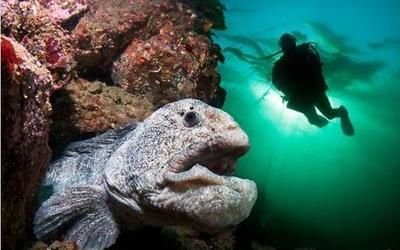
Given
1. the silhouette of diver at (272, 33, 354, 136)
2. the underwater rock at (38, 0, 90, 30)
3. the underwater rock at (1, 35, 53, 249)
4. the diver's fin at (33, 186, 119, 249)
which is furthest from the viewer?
the silhouette of diver at (272, 33, 354, 136)

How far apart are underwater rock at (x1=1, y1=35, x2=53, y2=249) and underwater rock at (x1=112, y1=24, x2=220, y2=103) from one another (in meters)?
2.33

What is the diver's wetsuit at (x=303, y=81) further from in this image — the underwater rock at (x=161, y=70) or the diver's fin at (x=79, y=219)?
the diver's fin at (x=79, y=219)

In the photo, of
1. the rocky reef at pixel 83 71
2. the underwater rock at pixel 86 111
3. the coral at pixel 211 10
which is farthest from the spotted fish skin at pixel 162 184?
the coral at pixel 211 10

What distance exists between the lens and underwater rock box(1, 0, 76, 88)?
2949 millimetres

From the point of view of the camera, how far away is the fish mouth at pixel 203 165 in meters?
2.45

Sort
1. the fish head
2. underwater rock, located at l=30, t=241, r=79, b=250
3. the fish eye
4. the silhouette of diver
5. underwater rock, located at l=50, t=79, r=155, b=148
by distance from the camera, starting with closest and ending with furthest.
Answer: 1. the fish head
2. underwater rock, located at l=30, t=241, r=79, b=250
3. the fish eye
4. underwater rock, located at l=50, t=79, r=155, b=148
5. the silhouette of diver

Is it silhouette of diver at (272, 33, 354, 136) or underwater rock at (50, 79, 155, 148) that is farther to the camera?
silhouette of diver at (272, 33, 354, 136)

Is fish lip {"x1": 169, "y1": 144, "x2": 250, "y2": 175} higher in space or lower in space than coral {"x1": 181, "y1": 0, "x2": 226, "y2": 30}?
lower

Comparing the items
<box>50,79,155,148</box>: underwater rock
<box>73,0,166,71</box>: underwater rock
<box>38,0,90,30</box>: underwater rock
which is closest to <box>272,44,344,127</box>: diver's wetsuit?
<box>73,0,166,71</box>: underwater rock

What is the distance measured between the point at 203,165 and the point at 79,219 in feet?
3.95

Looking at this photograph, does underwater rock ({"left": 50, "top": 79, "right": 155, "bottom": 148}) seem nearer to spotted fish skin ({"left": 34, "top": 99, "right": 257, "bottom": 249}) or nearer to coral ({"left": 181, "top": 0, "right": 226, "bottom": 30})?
spotted fish skin ({"left": 34, "top": 99, "right": 257, "bottom": 249})

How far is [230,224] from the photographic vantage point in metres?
2.47

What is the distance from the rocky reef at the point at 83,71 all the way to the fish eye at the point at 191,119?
3.18ft

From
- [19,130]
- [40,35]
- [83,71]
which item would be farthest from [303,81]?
[19,130]
